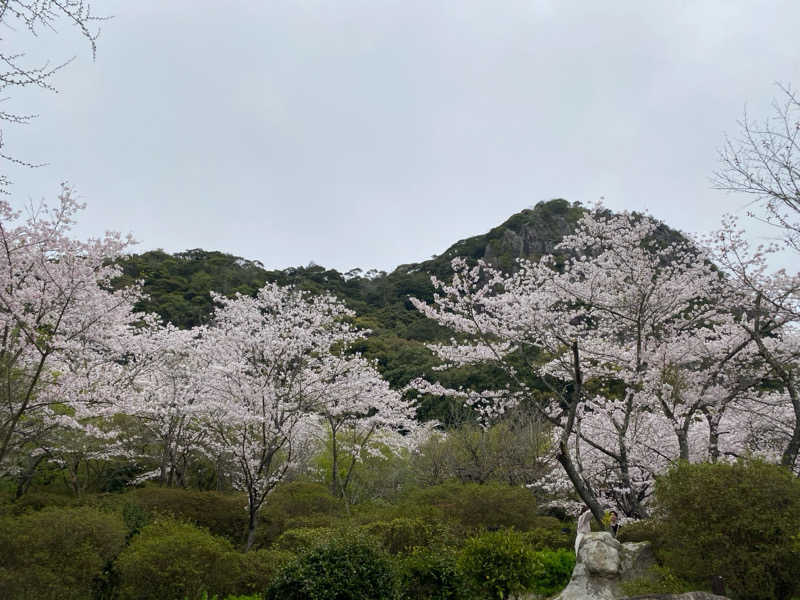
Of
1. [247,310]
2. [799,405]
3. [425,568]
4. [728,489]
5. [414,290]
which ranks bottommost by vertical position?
[425,568]

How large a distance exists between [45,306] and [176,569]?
4900mm

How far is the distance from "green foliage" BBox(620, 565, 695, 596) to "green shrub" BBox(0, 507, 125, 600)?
597 cm

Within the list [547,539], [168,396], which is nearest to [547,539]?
[547,539]

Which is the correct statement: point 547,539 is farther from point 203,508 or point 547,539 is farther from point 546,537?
point 203,508

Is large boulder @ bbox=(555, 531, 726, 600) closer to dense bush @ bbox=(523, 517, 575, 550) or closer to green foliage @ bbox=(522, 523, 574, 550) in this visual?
dense bush @ bbox=(523, 517, 575, 550)

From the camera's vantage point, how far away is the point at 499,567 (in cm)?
617

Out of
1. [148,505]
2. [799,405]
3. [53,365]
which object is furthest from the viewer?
[53,365]

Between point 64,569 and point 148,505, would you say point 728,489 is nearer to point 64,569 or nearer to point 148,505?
point 64,569

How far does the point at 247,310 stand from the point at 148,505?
4335 mm

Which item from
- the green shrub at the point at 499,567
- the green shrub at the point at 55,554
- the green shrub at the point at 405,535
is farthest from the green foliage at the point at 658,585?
the green shrub at the point at 55,554

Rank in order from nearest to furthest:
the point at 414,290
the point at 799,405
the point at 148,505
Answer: the point at 799,405 → the point at 148,505 → the point at 414,290

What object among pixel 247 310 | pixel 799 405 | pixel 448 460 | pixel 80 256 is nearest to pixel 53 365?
pixel 80 256

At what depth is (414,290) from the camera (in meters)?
36.9

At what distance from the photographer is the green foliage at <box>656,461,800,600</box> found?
15.9ft
